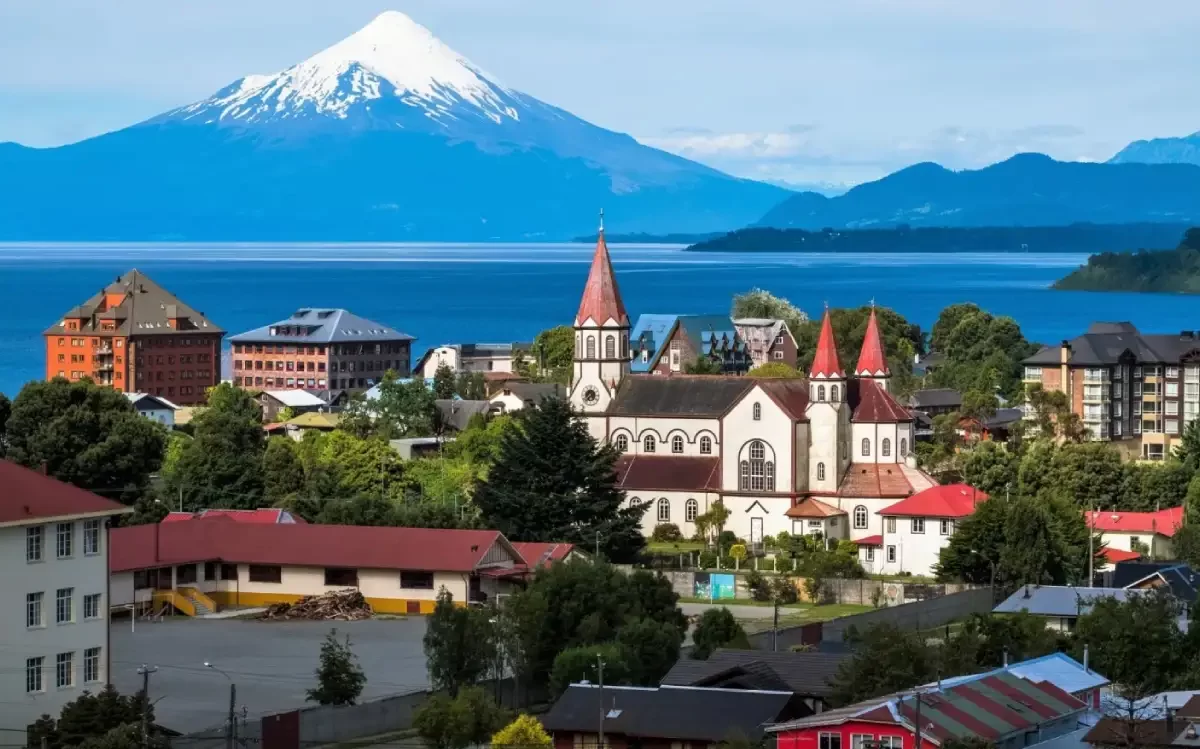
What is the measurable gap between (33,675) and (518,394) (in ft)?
215

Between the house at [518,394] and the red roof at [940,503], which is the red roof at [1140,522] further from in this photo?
the house at [518,394]

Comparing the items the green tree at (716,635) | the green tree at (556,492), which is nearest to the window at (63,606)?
the green tree at (716,635)

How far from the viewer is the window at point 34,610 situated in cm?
3853

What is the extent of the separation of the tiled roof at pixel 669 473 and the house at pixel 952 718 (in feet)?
121

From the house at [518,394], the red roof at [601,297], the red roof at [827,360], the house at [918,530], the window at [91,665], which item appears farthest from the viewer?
the house at [518,394]

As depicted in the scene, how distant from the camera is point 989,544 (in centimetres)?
5850

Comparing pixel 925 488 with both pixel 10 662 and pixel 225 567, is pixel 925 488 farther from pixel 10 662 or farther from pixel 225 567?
pixel 10 662

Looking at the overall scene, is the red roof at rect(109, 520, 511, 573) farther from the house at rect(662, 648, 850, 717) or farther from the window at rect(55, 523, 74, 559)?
the house at rect(662, 648, 850, 717)

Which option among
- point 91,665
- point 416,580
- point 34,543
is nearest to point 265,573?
point 416,580

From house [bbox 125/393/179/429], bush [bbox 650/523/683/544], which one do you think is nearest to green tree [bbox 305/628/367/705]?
bush [bbox 650/523/683/544]

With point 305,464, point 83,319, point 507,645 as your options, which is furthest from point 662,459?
point 83,319

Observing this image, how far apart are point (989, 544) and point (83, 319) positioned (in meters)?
81.9

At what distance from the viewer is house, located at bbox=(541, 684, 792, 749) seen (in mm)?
34000

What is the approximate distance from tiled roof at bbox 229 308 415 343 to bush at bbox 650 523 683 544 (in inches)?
2639
